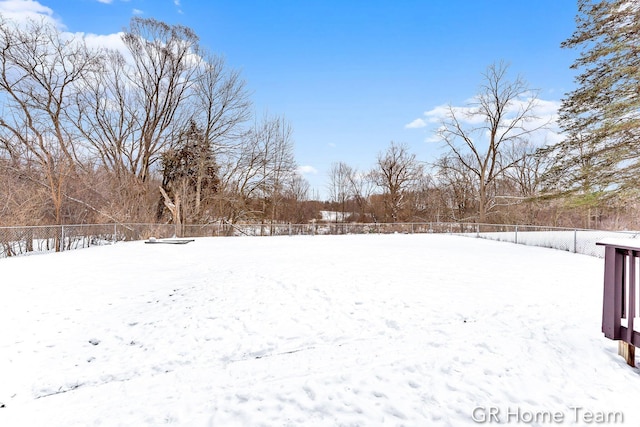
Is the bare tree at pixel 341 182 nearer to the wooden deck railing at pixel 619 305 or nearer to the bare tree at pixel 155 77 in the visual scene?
the bare tree at pixel 155 77

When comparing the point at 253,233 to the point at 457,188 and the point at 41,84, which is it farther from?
the point at 457,188

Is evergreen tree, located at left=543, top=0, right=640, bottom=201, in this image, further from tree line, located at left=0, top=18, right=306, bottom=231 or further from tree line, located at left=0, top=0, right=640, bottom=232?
tree line, located at left=0, top=18, right=306, bottom=231

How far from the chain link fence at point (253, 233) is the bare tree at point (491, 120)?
695cm

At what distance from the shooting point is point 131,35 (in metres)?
18.9

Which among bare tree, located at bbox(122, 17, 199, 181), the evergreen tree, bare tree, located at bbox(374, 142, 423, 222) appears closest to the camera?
the evergreen tree

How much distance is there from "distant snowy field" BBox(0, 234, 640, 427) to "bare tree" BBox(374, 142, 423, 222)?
80.5 feet

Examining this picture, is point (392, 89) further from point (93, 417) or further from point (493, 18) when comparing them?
point (93, 417)

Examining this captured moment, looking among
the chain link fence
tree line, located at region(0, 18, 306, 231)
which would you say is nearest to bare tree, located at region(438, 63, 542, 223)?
the chain link fence

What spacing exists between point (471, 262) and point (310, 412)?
7.23 metres

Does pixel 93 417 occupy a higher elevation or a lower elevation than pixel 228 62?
lower

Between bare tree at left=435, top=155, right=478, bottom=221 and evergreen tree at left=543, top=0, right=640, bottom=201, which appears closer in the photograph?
evergreen tree at left=543, top=0, right=640, bottom=201

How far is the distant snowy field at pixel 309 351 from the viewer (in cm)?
238

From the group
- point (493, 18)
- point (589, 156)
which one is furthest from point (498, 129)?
point (589, 156)

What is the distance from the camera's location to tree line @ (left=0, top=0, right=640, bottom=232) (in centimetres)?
966
